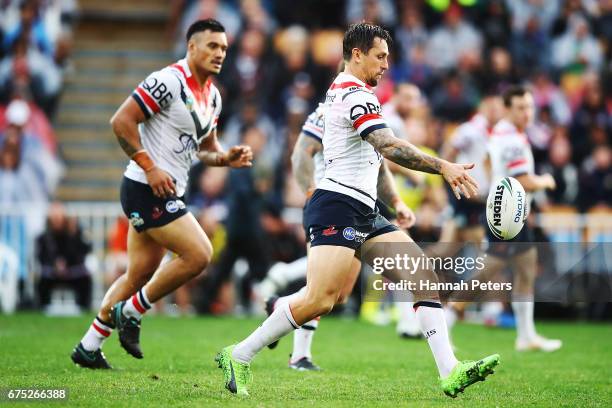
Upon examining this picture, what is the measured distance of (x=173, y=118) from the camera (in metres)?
9.24

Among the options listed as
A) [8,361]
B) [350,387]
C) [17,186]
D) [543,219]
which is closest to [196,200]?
[17,186]

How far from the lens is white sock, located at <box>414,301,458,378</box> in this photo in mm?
7797

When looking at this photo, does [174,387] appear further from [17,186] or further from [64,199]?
[64,199]

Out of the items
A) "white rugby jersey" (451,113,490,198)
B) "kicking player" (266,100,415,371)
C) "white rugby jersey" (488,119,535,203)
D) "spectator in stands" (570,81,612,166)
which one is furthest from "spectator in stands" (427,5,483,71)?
"kicking player" (266,100,415,371)

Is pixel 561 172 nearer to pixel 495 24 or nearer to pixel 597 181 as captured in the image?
pixel 597 181

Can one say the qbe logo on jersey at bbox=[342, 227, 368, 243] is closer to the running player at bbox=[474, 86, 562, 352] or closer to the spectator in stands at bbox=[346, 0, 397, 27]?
the running player at bbox=[474, 86, 562, 352]

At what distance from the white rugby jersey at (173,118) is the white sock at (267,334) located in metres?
1.90

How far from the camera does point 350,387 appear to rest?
8.48m

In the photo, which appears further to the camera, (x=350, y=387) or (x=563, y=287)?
(x=563, y=287)

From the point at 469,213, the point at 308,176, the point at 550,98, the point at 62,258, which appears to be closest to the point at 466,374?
the point at 308,176

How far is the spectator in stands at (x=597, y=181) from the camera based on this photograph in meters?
18.5

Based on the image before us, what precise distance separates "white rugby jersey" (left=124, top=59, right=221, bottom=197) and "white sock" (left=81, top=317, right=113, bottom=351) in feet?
4.22

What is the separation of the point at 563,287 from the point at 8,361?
9731mm

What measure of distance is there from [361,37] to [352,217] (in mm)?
1307
